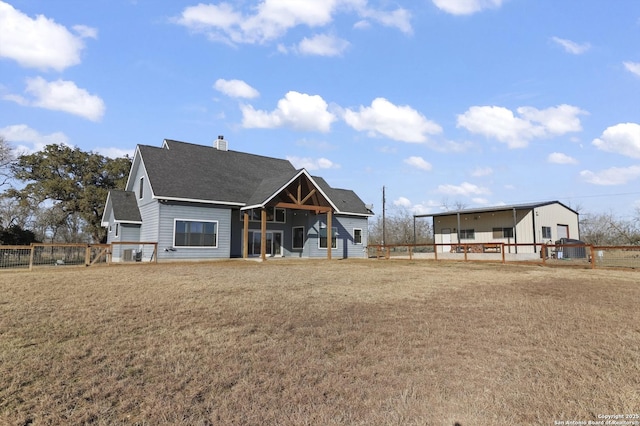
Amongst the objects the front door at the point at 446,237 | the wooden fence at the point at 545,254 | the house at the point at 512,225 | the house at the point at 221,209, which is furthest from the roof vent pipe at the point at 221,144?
the front door at the point at 446,237

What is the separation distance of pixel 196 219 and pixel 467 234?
2155 cm

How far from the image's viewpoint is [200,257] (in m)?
19.8

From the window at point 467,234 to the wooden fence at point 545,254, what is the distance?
63.9 inches

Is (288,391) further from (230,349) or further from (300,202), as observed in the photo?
(300,202)

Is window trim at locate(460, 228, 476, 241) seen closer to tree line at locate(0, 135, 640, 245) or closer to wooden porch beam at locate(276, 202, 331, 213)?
tree line at locate(0, 135, 640, 245)

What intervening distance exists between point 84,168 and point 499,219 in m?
33.5

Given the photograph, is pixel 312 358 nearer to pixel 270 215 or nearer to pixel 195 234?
pixel 195 234

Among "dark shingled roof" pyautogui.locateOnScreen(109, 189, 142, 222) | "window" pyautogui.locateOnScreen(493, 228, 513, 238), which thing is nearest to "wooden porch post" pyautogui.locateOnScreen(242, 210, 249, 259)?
"dark shingled roof" pyautogui.locateOnScreen(109, 189, 142, 222)

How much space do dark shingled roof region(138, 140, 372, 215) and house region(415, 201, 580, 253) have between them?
936 cm

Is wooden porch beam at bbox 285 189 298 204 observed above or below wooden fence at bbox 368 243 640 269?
above

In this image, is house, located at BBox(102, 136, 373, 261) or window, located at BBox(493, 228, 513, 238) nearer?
house, located at BBox(102, 136, 373, 261)

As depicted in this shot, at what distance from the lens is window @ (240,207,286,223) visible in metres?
22.2

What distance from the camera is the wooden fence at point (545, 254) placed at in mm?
15991

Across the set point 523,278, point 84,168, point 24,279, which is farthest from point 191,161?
point 523,278
